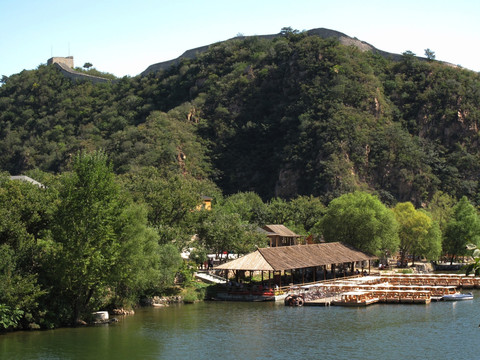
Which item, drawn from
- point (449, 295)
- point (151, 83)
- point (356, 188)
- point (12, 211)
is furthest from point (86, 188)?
point (151, 83)

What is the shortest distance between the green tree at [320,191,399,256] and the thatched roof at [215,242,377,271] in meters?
4.34

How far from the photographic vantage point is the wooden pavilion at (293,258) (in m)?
55.4

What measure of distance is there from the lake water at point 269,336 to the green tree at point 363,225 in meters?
22.3

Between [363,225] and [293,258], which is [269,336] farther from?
[363,225]

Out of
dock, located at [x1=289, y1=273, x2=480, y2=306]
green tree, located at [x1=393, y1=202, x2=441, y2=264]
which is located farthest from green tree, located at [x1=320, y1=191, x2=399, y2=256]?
green tree, located at [x1=393, y1=202, x2=441, y2=264]

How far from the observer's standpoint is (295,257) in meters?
59.1

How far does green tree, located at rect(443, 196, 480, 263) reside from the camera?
3383 inches

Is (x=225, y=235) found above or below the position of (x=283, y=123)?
below

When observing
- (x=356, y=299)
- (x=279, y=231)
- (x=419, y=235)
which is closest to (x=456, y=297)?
(x=356, y=299)

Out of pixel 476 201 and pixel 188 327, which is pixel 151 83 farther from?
pixel 188 327

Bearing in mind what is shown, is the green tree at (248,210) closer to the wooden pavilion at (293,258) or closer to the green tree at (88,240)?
the wooden pavilion at (293,258)

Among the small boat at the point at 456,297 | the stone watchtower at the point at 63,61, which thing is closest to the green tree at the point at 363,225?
the small boat at the point at 456,297

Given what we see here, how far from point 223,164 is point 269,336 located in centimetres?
9058

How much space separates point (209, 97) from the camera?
139375 millimetres
